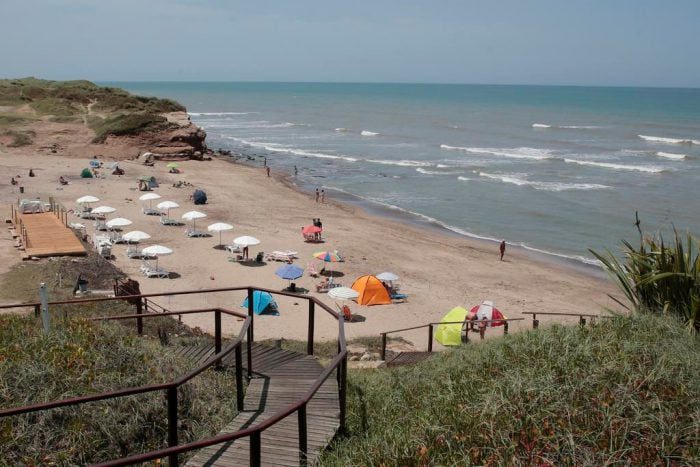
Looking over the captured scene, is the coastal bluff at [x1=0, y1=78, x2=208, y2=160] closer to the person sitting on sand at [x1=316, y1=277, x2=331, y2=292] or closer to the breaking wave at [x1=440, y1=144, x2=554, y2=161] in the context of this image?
the breaking wave at [x1=440, y1=144, x2=554, y2=161]

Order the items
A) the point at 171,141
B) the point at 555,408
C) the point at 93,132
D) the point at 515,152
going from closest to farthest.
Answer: the point at 555,408 < the point at 171,141 < the point at 93,132 < the point at 515,152

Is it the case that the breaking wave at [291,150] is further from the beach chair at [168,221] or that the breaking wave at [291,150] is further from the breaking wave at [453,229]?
the beach chair at [168,221]

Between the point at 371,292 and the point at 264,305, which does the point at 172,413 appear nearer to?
the point at 264,305

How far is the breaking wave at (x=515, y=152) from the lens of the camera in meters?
61.3

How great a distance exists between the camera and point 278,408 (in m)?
7.04

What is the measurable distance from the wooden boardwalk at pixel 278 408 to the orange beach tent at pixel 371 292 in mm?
12078

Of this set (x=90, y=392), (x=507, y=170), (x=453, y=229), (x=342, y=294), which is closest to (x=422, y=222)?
(x=453, y=229)

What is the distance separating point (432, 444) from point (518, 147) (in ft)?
220

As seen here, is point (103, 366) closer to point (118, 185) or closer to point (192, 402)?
point (192, 402)

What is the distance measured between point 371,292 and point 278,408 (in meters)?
14.4

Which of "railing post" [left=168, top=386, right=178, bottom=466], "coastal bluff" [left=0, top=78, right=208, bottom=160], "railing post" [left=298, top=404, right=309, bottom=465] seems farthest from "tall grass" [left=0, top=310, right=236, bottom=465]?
"coastal bluff" [left=0, top=78, right=208, bottom=160]

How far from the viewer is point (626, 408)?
5.14 meters

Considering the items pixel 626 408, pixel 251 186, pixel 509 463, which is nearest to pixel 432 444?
pixel 509 463

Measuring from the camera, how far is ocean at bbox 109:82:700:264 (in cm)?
3512
